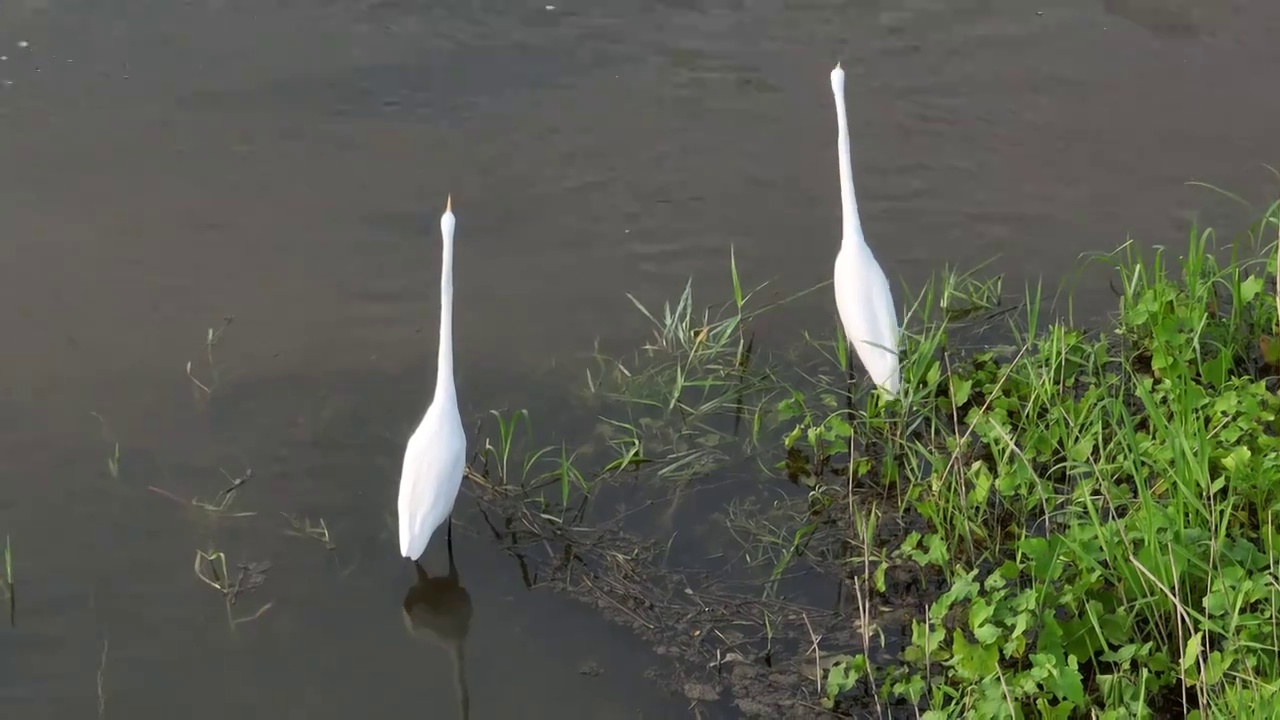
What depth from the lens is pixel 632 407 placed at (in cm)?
433

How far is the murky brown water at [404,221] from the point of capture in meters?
3.53

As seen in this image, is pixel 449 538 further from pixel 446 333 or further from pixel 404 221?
pixel 404 221

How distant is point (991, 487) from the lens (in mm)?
3633

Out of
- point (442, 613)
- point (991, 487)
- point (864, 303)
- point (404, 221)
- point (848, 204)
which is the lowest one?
point (442, 613)

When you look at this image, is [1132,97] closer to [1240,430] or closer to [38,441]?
[1240,430]

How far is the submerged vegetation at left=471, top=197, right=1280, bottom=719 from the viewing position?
Result: 293 cm

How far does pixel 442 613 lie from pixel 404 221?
2156 millimetres

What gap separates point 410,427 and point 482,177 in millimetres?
1593

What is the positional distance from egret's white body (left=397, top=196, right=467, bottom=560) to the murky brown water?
276 millimetres

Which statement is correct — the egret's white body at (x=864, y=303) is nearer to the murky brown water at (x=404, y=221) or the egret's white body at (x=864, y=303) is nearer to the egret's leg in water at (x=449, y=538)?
the murky brown water at (x=404, y=221)

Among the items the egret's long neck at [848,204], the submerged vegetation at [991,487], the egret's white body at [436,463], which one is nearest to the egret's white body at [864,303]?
the egret's long neck at [848,204]

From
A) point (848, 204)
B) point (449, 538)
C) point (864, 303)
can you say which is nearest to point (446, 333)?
point (449, 538)

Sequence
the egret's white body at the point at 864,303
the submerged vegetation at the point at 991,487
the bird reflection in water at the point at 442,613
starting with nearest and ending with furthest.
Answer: the submerged vegetation at the point at 991,487
the bird reflection in water at the point at 442,613
the egret's white body at the point at 864,303

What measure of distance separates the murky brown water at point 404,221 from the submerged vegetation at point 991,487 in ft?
1.11
